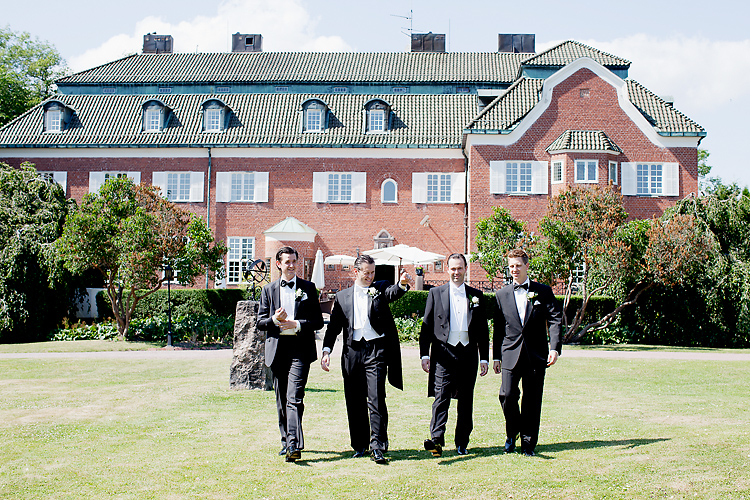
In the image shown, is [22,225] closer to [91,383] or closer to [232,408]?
[91,383]

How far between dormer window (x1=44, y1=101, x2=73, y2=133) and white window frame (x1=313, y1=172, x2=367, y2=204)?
39.7ft

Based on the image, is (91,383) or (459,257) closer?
(459,257)

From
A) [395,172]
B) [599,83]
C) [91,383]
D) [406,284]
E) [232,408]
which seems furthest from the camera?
[395,172]

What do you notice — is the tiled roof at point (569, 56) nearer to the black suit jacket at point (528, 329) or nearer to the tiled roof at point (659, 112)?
the tiled roof at point (659, 112)

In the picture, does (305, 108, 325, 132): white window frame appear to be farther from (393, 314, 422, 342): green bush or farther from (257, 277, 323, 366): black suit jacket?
(257, 277, 323, 366): black suit jacket

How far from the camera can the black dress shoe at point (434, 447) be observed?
6622 mm

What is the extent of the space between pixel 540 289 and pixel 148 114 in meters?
29.4

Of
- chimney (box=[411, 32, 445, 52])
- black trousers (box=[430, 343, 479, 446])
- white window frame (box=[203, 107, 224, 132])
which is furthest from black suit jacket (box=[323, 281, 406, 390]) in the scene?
chimney (box=[411, 32, 445, 52])

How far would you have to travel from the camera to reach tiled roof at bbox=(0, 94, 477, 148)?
106 feet

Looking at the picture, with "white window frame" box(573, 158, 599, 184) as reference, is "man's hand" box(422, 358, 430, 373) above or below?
below

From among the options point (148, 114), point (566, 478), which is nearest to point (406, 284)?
point (566, 478)

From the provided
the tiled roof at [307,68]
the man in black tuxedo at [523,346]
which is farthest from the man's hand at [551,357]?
the tiled roof at [307,68]

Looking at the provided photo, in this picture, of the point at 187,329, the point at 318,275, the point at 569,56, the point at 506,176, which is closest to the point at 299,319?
the point at 187,329

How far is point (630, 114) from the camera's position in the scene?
29.6 meters
